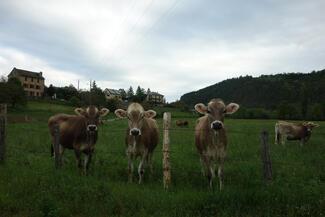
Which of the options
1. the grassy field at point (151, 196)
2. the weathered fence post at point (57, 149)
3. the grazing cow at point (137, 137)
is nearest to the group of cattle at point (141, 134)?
the grazing cow at point (137, 137)

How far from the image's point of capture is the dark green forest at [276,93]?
113 m

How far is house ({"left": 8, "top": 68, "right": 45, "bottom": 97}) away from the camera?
130m

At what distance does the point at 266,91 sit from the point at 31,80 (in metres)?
91.7

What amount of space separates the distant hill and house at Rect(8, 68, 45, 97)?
5174 centimetres

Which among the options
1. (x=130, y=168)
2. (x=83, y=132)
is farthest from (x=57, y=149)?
(x=130, y=168)

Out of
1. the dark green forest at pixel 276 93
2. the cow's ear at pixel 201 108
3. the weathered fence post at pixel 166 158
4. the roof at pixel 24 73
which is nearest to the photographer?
the weathered fence post at pixel 166 158

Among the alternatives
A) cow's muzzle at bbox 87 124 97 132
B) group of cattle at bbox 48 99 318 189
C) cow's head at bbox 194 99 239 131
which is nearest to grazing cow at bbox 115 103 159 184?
group of cattle at bbox 48 99 318 189

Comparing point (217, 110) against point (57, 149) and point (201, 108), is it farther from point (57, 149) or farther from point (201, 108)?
point (57, 149)

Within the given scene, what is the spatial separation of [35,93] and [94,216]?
132506 millimetres

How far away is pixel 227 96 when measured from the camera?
532ft

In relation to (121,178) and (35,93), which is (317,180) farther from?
(35,93)

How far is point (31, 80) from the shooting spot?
433 feet

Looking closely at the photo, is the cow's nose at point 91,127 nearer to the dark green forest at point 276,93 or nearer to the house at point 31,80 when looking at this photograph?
the dark green forest at point 276,93

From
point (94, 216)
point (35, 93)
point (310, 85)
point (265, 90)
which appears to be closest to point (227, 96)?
point (265, 90)
